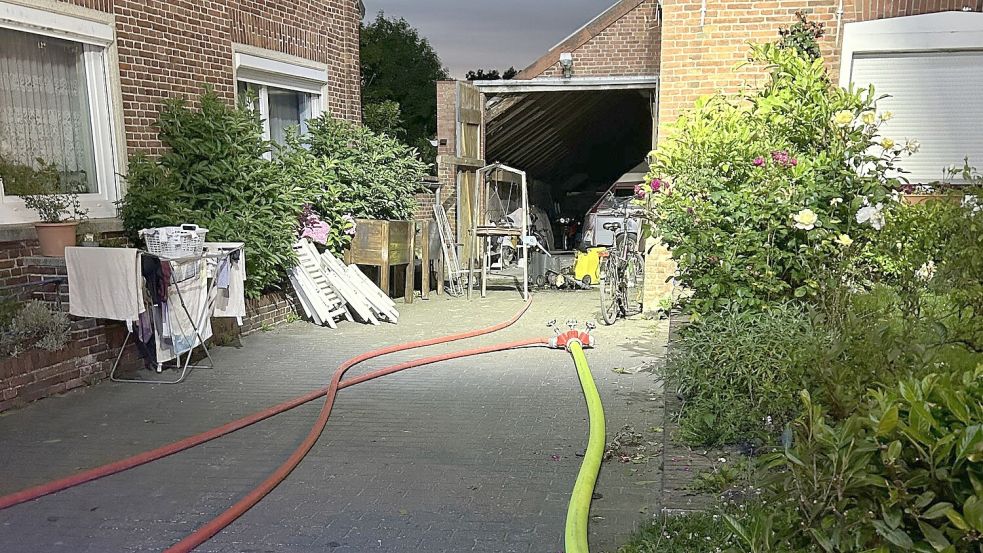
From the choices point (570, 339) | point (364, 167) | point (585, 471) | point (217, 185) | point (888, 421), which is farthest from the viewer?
point (364, 167)

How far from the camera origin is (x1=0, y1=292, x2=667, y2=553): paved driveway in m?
3.51

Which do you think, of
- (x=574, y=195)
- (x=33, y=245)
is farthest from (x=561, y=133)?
(x=33, y=245)

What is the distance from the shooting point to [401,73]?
26.5 metres

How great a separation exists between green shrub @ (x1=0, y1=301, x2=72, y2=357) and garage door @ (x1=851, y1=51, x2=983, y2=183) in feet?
Result: 26.7

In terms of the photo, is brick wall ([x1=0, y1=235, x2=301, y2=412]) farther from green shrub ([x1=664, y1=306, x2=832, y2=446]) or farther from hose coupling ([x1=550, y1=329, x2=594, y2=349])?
green shrub ([x1=664, y1=306, x2=832, y2=446])

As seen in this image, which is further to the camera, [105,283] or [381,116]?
[381,116]

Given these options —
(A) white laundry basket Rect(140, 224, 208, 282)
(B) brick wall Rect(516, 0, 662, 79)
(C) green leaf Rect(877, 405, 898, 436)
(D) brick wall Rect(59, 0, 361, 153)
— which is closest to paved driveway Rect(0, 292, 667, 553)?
(A) white laundry basket Rect(140, 224, 208, 282)

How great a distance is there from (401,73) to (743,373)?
24185 mm

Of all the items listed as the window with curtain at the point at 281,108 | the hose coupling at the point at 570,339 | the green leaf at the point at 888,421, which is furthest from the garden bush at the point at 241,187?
the green leaf at the point at 888,421

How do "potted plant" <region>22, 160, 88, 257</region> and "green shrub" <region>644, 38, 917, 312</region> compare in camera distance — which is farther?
"potted plant" <region>22, 160, 88, 257</region>

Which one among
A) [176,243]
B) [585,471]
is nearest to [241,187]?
[176,243]

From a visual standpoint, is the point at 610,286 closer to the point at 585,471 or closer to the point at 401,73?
the point at 585,471

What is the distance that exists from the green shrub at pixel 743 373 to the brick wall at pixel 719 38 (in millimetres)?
3947

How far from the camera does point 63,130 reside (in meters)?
6.46
